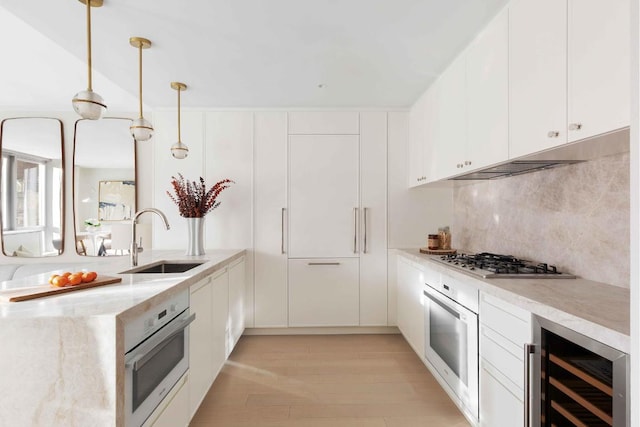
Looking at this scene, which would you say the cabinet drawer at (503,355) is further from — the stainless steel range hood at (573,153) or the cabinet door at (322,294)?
the cabinet door at (322,294)

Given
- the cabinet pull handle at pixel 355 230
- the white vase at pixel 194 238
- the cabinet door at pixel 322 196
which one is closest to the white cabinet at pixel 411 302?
the cabinet pull handle at pixel 355 230

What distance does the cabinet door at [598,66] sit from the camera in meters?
1.17

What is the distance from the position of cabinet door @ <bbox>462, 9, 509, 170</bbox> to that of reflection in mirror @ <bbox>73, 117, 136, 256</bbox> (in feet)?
10.5

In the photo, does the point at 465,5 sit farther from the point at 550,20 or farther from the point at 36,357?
the point at 36,357

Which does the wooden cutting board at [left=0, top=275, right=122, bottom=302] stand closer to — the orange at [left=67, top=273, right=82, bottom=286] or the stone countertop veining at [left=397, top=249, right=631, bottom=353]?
the orange at [left=67, top=273, right=82, bottom=286]

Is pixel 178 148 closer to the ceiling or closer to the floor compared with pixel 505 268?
closer to the ceiling

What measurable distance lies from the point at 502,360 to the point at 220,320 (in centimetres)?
185

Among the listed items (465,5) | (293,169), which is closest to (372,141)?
(293,169)

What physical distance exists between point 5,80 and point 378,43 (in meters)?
3.14

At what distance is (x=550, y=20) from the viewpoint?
150 cm

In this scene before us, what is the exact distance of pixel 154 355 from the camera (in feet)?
4.82

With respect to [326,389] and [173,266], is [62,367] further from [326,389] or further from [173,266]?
[326,389]

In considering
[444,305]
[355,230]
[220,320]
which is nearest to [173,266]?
[220,320]

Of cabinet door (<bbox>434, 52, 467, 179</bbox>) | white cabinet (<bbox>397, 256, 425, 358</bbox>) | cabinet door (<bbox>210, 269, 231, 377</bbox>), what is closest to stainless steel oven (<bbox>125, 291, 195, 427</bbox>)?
cabinet door (<bbox>210, 269, 231, 377</bbox>)
